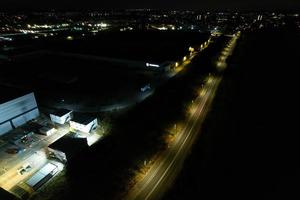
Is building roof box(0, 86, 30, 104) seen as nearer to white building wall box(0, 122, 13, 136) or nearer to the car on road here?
white building wall box(0, 122, 13, 136)

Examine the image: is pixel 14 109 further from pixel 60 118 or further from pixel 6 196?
pixel 6 196

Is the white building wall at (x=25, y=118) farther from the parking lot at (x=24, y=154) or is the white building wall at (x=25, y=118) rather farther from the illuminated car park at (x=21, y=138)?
the parking lot at (x=24, y=154)

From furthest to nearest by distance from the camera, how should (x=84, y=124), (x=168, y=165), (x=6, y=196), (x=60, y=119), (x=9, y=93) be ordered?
(x=9, y=93) < (x=60, y=119) < (x=84, y=124) < (x=168, y=165) < (x=6, y=196)

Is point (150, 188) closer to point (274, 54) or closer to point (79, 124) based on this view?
point (79, 124)

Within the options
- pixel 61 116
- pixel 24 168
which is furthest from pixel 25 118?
pixel 24 168

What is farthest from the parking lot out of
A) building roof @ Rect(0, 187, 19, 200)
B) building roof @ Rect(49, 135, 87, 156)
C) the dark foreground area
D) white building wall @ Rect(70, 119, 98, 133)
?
the dark foreground area

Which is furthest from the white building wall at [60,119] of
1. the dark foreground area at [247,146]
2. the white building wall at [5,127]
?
the dark foreground area at [247,146]

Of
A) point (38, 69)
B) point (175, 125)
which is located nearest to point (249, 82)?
point (175, 125)
